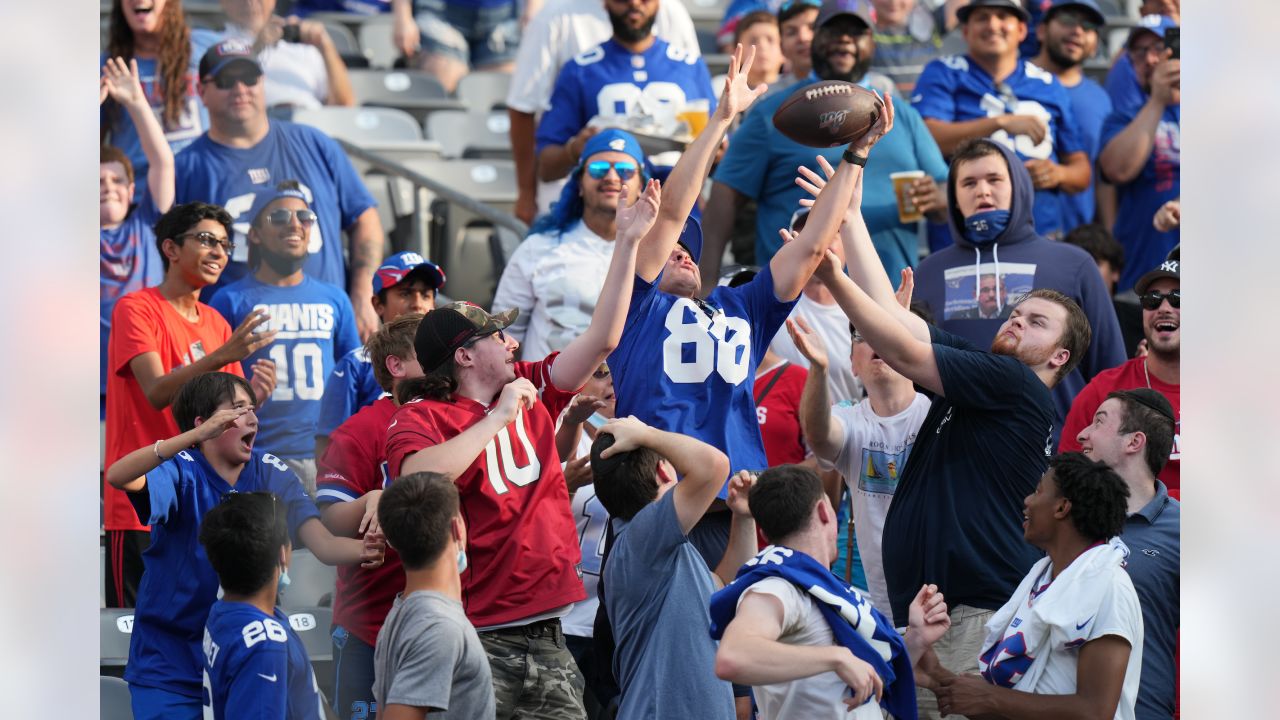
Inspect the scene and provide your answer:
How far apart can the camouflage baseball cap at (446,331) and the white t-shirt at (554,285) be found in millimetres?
1582

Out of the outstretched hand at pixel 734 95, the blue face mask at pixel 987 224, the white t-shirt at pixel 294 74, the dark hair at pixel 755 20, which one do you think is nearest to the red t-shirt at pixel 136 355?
the outstretched hand at pixel 734 95

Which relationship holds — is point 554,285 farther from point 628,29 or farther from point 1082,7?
point 1082,7

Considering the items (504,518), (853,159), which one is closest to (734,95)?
(853,159)

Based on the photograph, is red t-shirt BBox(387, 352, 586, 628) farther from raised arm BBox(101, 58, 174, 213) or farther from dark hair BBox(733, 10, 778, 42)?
dark hair BBox(733, 10, 778, 42)

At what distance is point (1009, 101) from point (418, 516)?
4.20 m

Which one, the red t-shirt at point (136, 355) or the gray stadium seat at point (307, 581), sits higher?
the red t-shirt at point (136, 355)

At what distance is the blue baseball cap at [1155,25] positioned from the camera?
7719mm

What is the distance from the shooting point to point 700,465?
3.88 meters

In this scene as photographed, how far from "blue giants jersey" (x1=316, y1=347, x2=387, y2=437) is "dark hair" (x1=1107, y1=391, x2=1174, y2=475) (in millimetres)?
2372

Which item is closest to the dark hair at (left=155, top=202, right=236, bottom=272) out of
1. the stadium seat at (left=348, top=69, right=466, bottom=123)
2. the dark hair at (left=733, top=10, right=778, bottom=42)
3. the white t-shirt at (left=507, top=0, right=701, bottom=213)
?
the white t-shirt at (left=507, top=0, right=701, bottom=213)

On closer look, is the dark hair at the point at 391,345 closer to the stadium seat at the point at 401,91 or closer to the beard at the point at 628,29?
the beard at the point at 628,29
